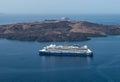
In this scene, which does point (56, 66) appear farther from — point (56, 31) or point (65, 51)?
point (56, 31)

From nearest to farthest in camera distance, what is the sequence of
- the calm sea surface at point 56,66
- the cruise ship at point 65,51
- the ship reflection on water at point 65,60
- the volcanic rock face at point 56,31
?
1. the calm sea surface at point 56,66
2. the ship reflection on water at point 65,60
3. the cruise ship at point 65,51
4. the volcanic rock face at point 56,31

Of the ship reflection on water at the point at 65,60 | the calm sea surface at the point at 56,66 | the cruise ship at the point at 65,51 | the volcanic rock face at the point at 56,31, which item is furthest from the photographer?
the volcanic rock face at the point at 56,31

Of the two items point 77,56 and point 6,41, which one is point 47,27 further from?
point 77,56

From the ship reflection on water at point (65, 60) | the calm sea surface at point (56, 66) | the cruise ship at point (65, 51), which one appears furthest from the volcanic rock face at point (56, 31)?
the ship reflection on water at point (65, 60)

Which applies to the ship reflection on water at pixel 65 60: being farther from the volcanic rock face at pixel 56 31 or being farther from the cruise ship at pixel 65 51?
the volcanic rock face at pixel 56 31

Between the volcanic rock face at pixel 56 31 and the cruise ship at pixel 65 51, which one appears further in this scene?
the volcanic rock face at pixel 56 31

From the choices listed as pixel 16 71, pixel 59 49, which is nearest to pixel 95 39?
pixel 59 49

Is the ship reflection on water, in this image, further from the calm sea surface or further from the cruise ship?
the cruise ship

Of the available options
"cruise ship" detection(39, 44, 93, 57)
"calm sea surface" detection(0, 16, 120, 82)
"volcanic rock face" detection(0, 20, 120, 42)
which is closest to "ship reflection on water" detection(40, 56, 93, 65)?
"calm sea surface" detection(0, 16, 120, 82)
